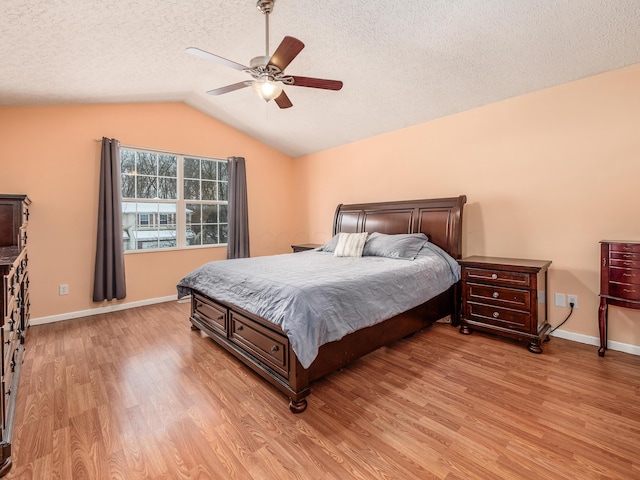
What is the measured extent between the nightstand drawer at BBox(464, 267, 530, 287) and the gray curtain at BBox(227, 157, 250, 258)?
10.9 feet

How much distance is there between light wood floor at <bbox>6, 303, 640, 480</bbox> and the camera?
1438mm

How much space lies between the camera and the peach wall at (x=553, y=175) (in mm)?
2572

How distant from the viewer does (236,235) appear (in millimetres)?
4875

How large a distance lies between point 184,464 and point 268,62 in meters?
2.44

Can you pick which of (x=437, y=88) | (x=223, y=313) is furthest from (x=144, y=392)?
(x=437, y=88)

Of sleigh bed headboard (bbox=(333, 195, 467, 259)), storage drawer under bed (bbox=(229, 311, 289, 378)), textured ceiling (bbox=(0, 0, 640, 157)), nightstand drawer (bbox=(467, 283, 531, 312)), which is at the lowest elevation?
storage drawer under bed (bbox=(229, 311, 289, 378))

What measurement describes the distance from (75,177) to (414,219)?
417 centimetres

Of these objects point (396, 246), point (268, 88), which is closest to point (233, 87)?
point (268, 88)

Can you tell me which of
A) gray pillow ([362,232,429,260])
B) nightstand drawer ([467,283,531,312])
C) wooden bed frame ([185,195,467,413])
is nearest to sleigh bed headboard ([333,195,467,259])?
wooden bed frame ([185,195,467,413])

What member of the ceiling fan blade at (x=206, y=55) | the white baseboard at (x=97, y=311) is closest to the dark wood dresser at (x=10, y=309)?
the white baseboard at (x=97, y=311)

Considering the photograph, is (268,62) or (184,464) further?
(268,62)

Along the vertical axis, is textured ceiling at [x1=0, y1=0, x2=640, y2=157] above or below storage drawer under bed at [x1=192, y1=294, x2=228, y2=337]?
above

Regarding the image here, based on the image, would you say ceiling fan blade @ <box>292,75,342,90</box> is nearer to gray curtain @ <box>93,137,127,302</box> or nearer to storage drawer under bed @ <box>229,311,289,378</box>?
storage drawer under bed @ <box>229,311,289,378</box>

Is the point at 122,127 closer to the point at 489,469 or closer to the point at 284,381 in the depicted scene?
the point at 284,381
